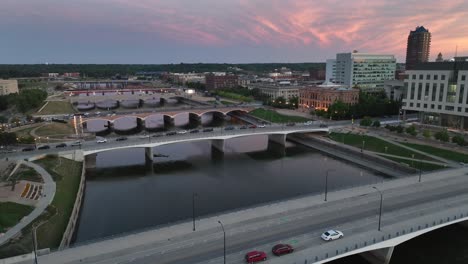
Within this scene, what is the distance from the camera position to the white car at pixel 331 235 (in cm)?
3067

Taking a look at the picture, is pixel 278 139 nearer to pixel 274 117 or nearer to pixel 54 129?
pixel 274 117

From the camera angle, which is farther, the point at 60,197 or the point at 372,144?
the point at 372,144

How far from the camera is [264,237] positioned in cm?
3172

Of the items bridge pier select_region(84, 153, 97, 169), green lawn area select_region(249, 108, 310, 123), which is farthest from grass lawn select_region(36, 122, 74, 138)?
green lawn area select_region(249, 108, 310, 123)

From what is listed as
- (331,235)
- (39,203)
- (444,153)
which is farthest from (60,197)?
(444,153)

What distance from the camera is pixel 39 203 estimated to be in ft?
139

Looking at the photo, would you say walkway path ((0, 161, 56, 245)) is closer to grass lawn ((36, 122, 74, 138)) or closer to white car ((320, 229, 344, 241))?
white car ((320, 229, 344, 241))

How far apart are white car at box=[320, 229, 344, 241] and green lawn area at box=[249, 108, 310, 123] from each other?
258 ft

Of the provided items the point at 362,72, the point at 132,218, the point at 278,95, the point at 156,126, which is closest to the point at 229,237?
the point at 132,218

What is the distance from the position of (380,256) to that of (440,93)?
71152 mm

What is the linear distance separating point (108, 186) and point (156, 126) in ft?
200

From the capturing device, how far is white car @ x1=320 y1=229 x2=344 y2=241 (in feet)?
101

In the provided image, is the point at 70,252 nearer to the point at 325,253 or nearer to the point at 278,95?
the point at 325,253

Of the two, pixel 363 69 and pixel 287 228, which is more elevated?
pixel 363 69
